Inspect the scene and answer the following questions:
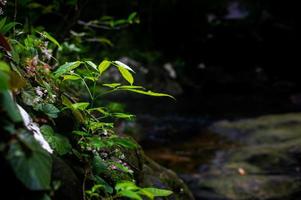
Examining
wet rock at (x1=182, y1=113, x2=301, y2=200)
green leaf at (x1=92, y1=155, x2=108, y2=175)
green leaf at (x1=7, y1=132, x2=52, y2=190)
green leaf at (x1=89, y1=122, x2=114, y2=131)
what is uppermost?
wet rock at (x1=182, y1=113, x2=301, y2=200)

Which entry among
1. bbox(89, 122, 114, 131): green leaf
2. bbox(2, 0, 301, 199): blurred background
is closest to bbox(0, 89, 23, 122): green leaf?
bbox(89, 122, 114, 131): green leaf

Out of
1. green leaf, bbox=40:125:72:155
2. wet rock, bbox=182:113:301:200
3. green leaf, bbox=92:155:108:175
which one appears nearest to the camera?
green leaf, bbox=40:125:72:155

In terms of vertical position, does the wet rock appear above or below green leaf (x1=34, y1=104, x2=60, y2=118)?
above

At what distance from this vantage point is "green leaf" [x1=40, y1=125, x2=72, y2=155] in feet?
5.11

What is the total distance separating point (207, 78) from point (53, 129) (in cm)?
1491

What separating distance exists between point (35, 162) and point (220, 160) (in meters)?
6.31

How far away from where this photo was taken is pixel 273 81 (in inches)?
661

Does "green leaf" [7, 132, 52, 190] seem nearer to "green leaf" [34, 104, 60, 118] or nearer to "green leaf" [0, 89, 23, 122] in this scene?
"green leaf" [0, 89, 23, 122]

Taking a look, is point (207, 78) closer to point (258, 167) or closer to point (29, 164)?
point (258, 167)

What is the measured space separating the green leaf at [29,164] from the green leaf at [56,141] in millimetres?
364

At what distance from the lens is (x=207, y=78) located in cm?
1636

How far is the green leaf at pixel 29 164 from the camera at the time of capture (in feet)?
3.67

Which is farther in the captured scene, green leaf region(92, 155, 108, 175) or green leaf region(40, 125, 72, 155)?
green leaf region(92, 155, 108, 175)

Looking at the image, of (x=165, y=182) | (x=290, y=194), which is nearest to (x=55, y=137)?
(x=165, y=182)
